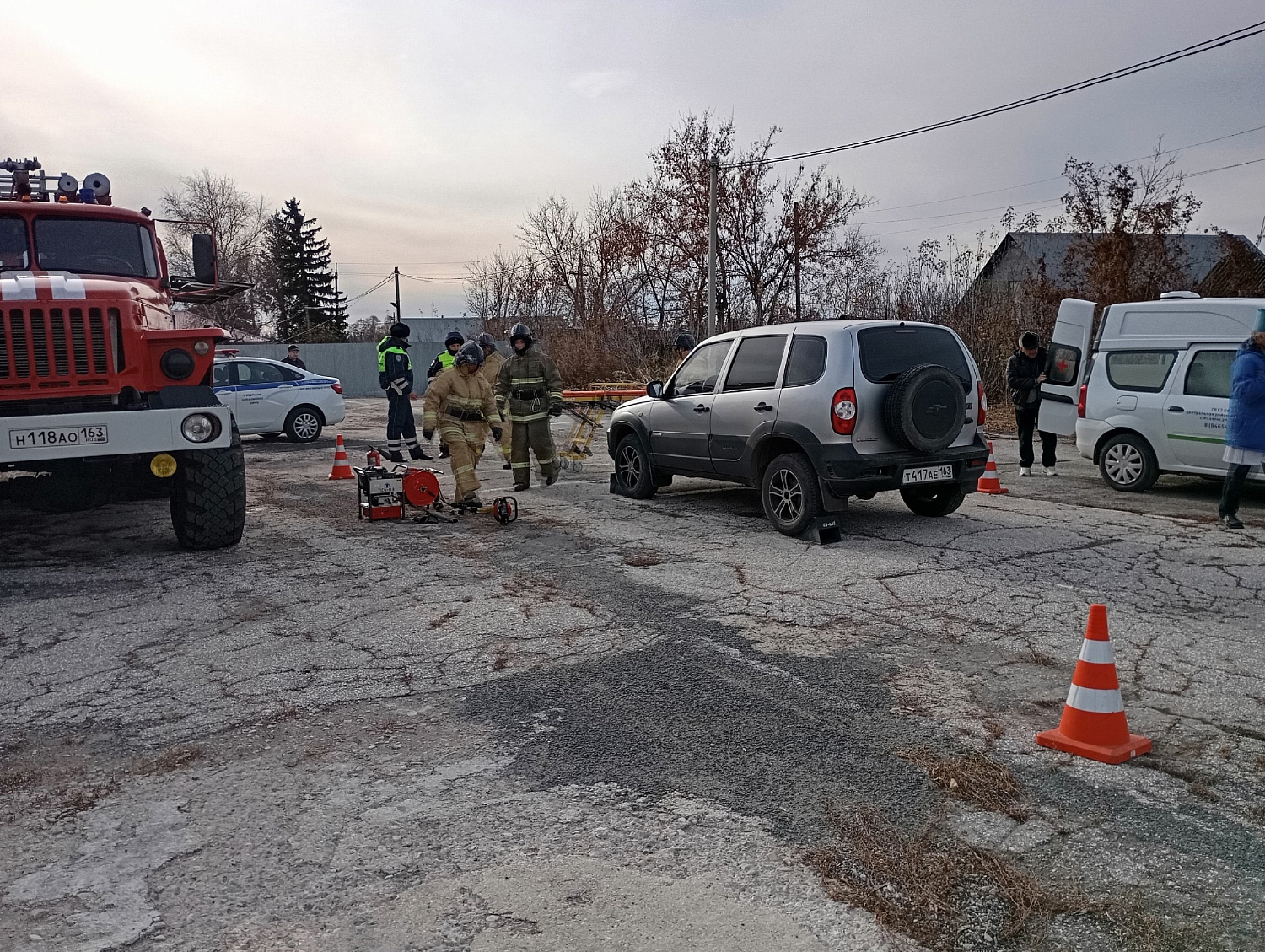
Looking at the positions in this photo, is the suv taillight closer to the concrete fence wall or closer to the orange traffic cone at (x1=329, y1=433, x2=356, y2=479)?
the orange traffic cone at (x1=329, y1=433, x2=356, y2=479)

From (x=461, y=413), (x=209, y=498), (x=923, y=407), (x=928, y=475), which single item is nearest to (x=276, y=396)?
(x=461, y=413)

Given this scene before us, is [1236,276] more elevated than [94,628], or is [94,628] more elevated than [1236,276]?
[1236,276]

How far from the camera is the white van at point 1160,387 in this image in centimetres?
1008

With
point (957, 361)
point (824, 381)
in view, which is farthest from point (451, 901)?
point (957, 361)

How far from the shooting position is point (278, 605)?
20.7ft

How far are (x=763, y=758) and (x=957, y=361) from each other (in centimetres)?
546

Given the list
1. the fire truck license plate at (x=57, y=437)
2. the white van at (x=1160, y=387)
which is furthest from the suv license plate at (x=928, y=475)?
the fire truck license plate at (x=57, y=437)

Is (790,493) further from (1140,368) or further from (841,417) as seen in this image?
(1140,368)

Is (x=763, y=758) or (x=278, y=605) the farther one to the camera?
(x=278, y=605)

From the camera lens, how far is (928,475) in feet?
27.1

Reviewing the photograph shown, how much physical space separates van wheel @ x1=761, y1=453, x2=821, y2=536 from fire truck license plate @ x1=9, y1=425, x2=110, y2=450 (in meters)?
5.12

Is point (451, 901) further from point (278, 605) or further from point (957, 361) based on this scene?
point (957, 361)

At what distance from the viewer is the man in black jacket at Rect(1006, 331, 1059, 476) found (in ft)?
40.4

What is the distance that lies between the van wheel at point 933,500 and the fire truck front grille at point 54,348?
6.64 metres
